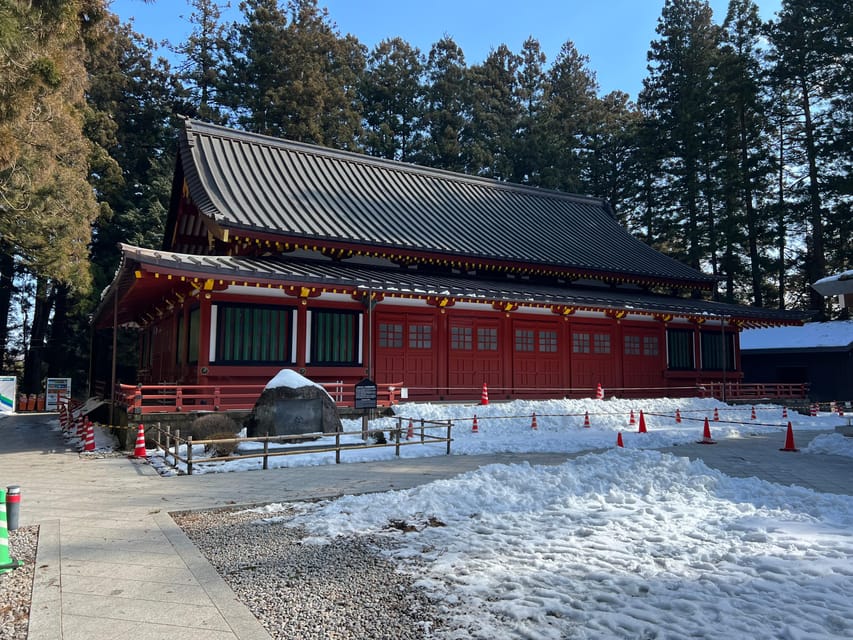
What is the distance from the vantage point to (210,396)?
1350 cm

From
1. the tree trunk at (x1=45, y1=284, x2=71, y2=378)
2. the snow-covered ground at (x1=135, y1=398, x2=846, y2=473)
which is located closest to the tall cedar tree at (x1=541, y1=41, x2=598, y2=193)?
the snow-covered ground at (x1=135, y1=398, x2=846, y2=473)

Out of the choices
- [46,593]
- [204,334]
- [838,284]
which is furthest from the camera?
[204,334]

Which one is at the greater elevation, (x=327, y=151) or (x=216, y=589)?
(x=327, y=151)

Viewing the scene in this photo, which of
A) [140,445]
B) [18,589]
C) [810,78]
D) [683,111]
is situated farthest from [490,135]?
[18,589]

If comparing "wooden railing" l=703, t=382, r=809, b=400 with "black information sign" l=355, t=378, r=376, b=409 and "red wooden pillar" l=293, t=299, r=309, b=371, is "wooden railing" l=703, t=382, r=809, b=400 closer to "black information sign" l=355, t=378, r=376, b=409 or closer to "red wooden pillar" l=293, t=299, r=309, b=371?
"black information sign" l=355, t=378, r=376, b=409

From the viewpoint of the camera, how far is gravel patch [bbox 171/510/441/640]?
162 inches

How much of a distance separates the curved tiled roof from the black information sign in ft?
22.4

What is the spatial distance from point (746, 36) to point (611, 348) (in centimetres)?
2810

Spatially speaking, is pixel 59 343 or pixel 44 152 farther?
pixel 59 343

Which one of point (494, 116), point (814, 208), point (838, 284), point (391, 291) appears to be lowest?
point (838, 284)

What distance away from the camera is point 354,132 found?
1666 inches

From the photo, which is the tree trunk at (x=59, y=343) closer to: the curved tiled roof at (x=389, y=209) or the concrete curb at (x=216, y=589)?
the curved tiled roof at (x=389, y=209)

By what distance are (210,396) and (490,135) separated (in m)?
40.4

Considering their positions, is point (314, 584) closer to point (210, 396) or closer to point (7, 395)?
point (210, 396)
